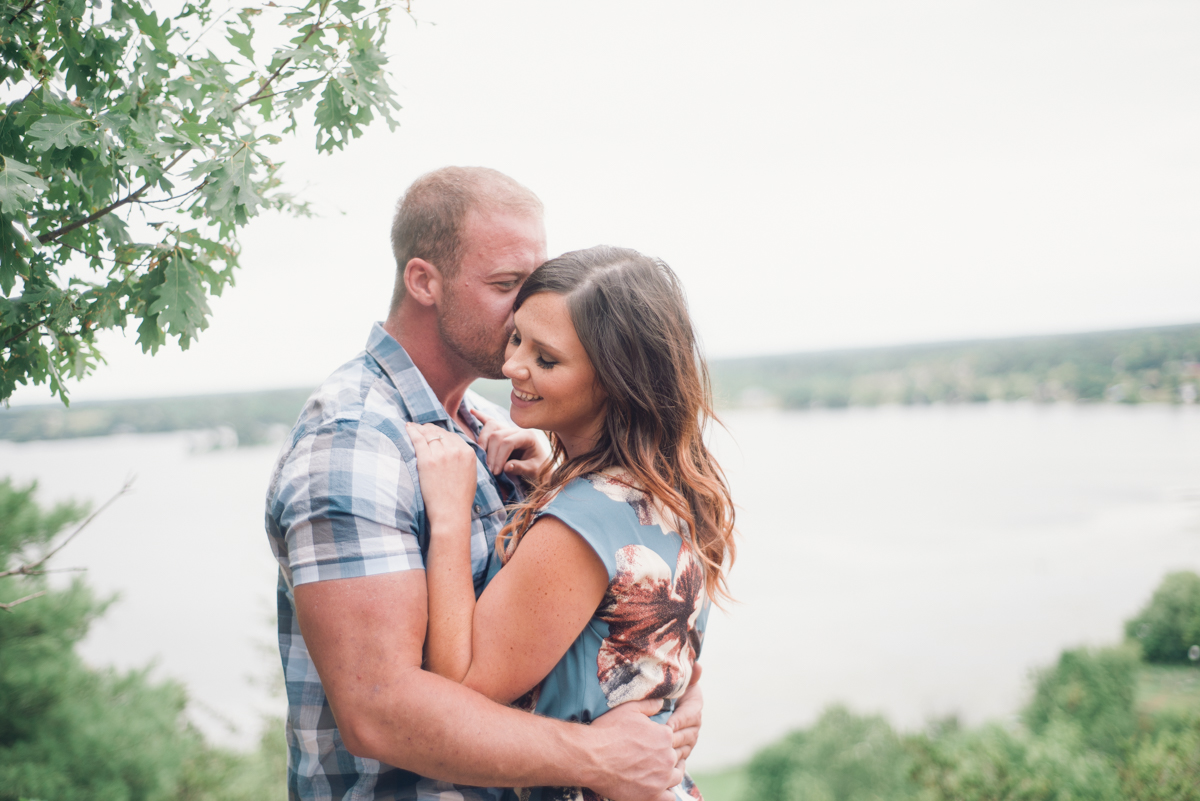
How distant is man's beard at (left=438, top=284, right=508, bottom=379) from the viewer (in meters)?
2.15

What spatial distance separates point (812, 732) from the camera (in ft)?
66.3

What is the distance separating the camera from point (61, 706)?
25.8ft

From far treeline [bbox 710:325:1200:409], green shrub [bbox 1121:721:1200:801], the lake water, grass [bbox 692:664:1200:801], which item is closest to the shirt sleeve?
green shrub [bbox 1121:721:1200:801]

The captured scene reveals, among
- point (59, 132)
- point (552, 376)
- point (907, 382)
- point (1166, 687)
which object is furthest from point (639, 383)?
point (907, 382)

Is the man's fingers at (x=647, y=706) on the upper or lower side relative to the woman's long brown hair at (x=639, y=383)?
lower

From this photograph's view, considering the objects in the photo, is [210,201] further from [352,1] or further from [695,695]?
[695,695]

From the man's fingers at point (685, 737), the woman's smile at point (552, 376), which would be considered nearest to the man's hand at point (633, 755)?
the man's fingers at point (685, 737)

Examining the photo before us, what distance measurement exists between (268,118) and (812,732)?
21.6m

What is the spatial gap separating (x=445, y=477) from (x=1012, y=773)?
13.9m

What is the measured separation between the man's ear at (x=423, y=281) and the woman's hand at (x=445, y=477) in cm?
46

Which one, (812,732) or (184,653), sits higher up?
(812,732)

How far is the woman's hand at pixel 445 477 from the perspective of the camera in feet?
5.53

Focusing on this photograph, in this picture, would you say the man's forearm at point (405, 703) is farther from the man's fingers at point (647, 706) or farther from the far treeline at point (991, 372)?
the far treeline at point (991, 372)

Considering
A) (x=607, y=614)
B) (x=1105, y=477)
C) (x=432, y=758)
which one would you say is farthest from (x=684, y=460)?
(x=1105, y=477)
